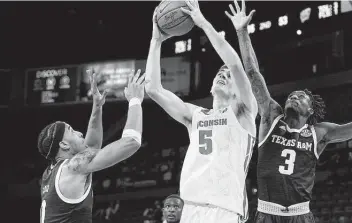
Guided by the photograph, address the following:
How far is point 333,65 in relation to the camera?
1780 centimetres

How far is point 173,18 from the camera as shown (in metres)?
4.61

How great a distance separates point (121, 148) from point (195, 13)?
1.19 meters

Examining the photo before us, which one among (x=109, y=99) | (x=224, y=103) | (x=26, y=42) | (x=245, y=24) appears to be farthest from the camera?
(x=26, y=42)

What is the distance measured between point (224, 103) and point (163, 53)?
671 inches

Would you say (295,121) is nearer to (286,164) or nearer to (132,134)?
(286,164)

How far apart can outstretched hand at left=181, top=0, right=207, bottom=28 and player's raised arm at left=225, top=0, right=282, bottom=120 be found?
0.42 m

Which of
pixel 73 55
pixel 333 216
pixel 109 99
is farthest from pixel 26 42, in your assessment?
pixel 333 216

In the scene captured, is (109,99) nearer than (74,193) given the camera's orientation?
No

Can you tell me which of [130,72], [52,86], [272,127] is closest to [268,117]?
[272,127]

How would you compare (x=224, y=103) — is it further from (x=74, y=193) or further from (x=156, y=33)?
(x=74, y=193)

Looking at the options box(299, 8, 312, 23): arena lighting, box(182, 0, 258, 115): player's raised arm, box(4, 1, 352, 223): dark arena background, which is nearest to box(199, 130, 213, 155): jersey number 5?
box(182, 0, 258, 115): player's raised arm

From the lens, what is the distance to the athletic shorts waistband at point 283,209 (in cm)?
518

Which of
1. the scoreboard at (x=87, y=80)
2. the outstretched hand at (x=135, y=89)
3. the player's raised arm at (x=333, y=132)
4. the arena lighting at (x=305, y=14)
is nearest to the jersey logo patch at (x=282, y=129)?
the player's raised arm at (x=333, y=132)

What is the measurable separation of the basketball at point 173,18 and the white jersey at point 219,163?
2.74 feet
